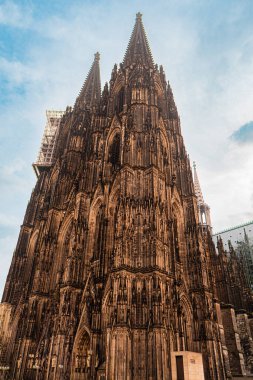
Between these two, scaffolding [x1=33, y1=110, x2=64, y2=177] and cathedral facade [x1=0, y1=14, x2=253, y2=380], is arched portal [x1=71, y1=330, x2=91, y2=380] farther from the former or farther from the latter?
scaffolding [x1=33, y1=110, x2=64, y2=177]

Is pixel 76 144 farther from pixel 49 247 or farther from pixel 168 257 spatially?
pixel 168 257

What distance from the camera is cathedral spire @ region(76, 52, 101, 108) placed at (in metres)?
43.6

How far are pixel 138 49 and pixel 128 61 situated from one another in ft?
9.60

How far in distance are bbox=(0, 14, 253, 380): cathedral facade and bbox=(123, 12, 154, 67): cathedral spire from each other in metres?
0.48

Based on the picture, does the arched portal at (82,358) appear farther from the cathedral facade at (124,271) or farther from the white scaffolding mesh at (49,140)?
the white scaffolding mesh at (49,140)

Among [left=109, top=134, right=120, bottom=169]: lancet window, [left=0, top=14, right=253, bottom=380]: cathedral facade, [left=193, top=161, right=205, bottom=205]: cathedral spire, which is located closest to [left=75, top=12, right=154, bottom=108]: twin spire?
[left=0, top=14, right=253, bottom=380]: cathedral facade

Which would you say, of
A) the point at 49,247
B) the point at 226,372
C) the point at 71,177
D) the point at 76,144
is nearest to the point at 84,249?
the point at 49,247

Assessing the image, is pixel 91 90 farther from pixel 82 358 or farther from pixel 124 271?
pixel 82 358

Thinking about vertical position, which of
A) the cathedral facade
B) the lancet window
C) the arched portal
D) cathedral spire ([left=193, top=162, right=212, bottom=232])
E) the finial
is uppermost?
the finial

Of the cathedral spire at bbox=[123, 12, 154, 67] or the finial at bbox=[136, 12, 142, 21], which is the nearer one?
the cathedral spire at bbox=[123, 12, 154, 67]

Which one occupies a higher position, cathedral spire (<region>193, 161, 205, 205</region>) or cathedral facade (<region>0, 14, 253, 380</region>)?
cathedral spire (<region>193, 161, 205, 205</region>)

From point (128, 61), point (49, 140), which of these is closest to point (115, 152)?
point (128, 61)

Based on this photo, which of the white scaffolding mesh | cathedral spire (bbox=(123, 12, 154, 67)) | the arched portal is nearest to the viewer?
the arched portal

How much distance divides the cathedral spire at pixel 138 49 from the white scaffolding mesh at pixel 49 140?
16861 millimetres
